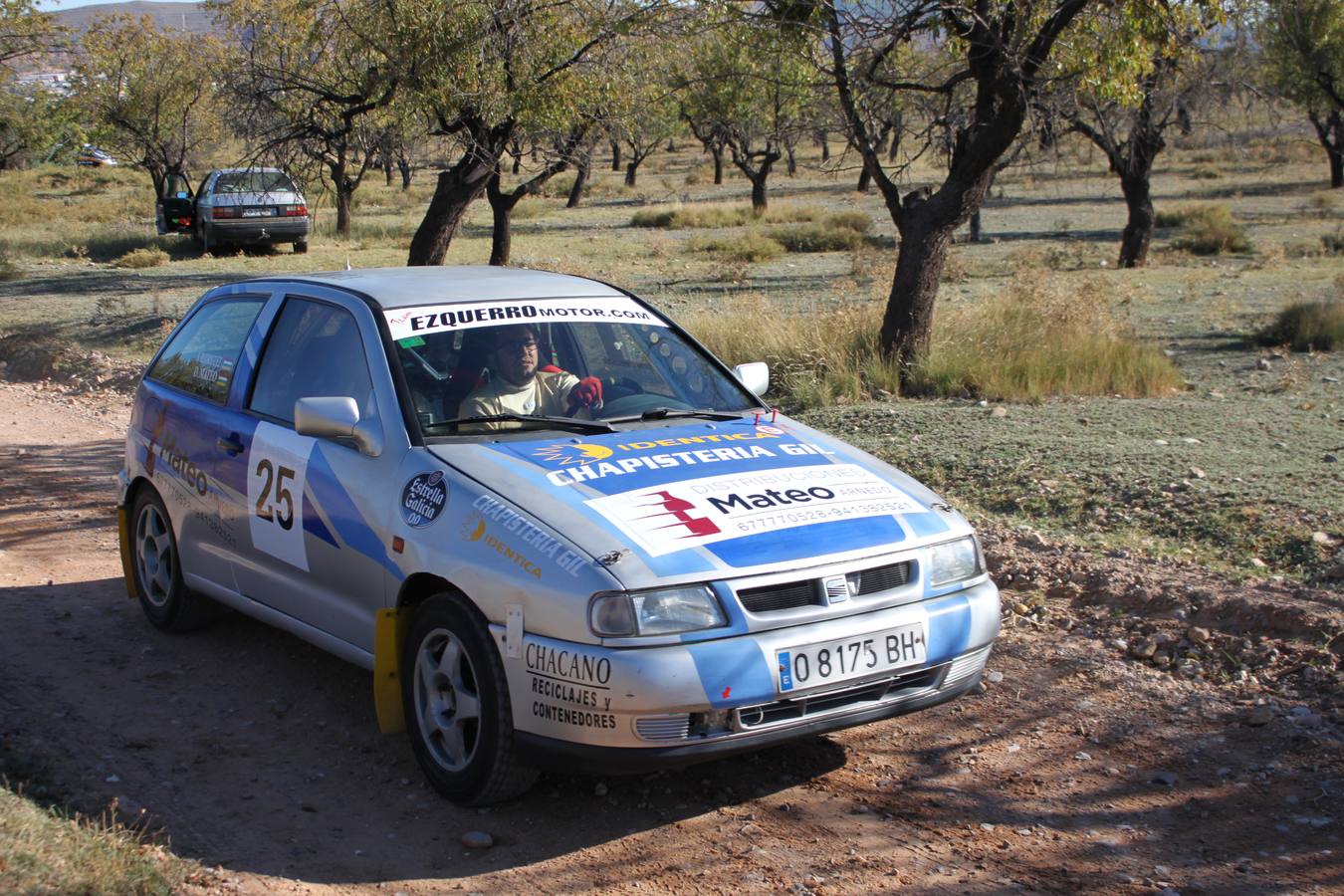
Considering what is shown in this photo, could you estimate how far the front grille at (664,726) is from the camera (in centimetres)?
373

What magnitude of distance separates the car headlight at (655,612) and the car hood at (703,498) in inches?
1.8

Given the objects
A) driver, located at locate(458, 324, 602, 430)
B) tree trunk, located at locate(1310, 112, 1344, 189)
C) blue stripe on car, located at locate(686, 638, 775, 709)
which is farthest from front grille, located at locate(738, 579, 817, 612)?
tree trunk, located at locate(1310, 112, 1344, 189)

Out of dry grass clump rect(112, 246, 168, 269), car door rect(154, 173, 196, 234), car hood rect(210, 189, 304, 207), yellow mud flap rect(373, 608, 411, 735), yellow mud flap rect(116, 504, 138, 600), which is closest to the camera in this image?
yellow mud flap rect(373, 608, 411, 735)

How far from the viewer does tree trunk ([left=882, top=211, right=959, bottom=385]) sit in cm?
1125

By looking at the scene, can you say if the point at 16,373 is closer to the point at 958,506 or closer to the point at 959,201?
the point at 959,201

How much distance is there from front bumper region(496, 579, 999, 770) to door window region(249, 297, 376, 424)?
1486 millimetres

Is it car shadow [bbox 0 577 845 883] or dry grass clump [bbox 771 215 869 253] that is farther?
dry grass clump [bbox 771 215 869 253]

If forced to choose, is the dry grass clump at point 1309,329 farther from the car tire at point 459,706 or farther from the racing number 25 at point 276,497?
the car tire at point 459,706

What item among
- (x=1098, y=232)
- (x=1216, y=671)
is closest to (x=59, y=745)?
(x=1216, y=671)

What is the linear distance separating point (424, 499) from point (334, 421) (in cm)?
52

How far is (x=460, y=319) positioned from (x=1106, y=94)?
25.4ft

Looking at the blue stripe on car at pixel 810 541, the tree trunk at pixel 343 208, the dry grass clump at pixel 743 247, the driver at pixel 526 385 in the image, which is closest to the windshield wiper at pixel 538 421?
the driver at pixel 526 385

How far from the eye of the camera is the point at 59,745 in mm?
4730

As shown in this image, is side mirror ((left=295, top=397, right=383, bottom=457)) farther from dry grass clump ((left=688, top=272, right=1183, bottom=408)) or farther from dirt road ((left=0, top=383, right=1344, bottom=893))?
dry grass clump ((left=688, top=272, right=1183, bottom=408))
